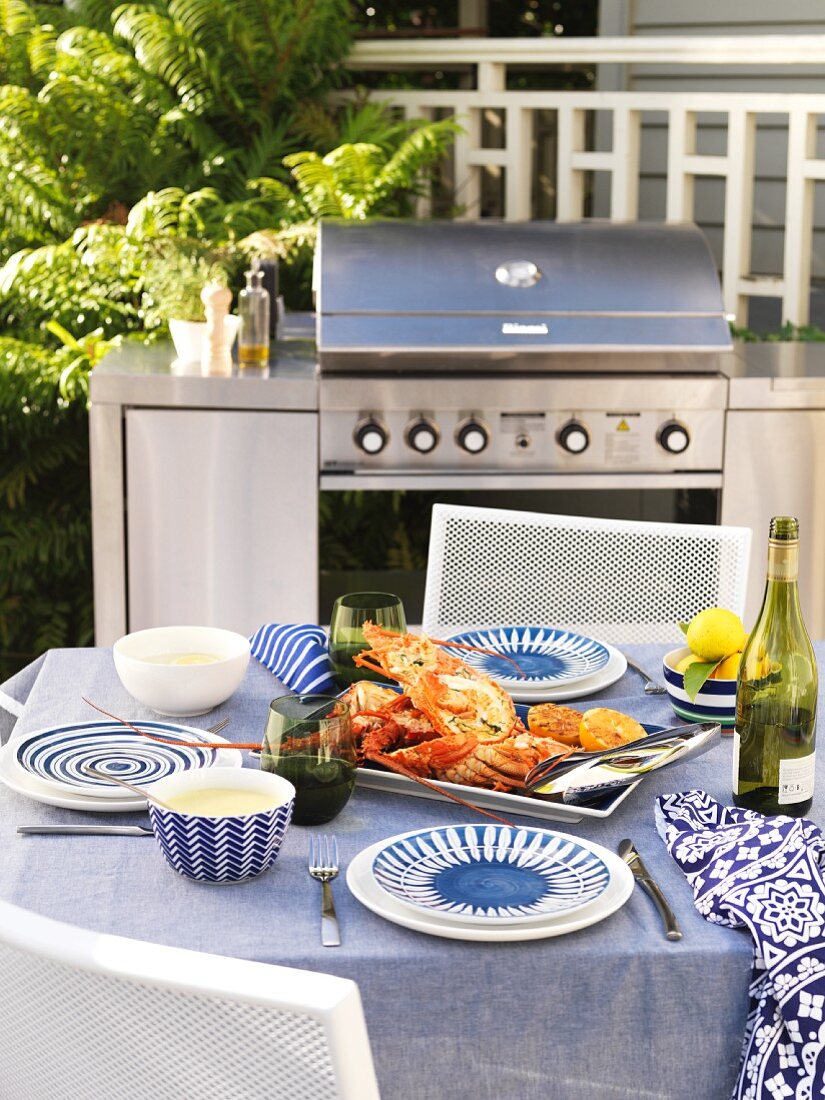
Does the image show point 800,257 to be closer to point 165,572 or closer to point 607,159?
point 607,159

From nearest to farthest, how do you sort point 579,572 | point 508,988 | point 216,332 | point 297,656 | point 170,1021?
point 170,1021, point 508,988, point 297,656, point 579,572, point 216,332

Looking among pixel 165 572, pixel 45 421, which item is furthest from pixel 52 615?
pixel 165 572

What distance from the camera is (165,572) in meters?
3.46

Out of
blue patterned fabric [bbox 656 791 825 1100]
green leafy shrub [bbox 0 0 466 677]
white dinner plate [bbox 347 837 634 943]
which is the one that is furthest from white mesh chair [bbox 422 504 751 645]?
green leafy shrub [bbox 0 0 466 677]

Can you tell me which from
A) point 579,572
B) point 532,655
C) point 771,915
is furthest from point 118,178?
point 771,915

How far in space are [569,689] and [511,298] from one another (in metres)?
1.69

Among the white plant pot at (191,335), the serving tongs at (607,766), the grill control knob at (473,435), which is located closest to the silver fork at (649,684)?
the serving tongs at (607,766)

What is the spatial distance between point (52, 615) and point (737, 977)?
3.56m

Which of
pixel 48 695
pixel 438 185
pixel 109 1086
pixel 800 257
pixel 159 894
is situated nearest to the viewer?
pixel 109 1086

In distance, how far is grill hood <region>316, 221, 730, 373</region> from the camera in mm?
3324

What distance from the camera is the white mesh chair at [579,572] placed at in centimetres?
246

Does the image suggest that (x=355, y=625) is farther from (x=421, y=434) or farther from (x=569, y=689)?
(x=421, y=434)

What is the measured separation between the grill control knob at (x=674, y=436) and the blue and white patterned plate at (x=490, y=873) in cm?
211

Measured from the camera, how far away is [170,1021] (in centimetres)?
90
